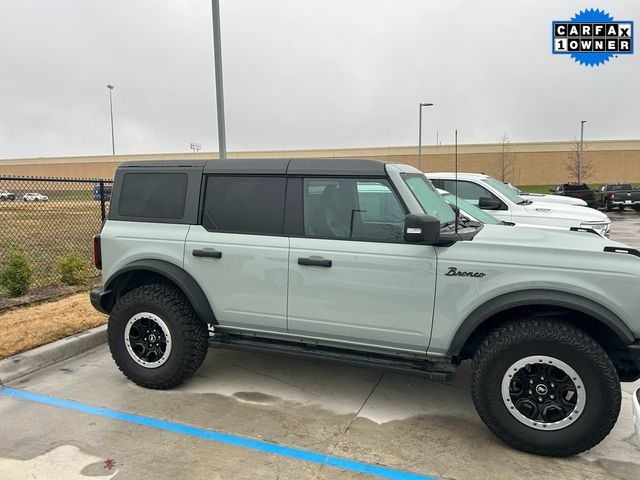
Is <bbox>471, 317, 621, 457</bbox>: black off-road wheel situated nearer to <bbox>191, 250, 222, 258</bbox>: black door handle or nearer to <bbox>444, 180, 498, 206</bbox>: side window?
<bbox>191, 250, 222, 258</bbox>: black door handle

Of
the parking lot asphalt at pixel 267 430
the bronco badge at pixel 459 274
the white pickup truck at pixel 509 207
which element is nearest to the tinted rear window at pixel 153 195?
the parking lot asphalt at pixel 267 430

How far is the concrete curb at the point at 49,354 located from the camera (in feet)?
14.6

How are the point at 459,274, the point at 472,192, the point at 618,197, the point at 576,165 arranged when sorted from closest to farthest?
the point at 459,274 < the point at 472,192 < the point at 618,197 < the point at 576,165

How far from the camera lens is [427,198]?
394cm

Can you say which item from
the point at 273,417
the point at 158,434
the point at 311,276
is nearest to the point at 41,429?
the point at 158,434

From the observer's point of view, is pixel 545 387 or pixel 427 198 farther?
pixel 427 198

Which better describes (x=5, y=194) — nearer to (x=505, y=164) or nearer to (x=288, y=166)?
(x=288, y=166)

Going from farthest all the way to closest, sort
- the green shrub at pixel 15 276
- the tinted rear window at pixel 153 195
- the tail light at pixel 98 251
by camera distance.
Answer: the green shrub at pixel 15 276, the tail light at pixel 98 251, the tinted rear window at pixel 153 195

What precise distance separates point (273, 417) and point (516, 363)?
181 centimetres

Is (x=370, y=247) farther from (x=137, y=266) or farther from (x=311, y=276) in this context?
(x=137, y=266)

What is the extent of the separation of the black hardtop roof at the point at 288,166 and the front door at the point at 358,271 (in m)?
0.07

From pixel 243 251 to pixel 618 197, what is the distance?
28.1 m

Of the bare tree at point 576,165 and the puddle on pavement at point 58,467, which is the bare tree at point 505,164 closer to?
the bare tree at point 576,165

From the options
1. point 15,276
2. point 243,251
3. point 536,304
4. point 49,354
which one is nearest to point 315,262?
point 243,251
